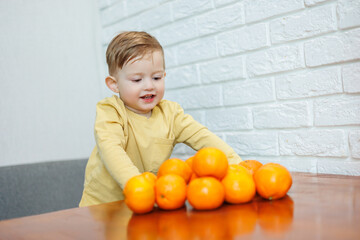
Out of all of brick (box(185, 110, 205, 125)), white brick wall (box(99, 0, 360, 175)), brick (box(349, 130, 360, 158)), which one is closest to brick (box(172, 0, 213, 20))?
white brick wall (box(99, 0, 360, 175))

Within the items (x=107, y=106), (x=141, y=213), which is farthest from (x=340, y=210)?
(x=107, y=106)

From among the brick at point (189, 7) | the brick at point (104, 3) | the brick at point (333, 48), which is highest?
the brick at point (104, 3)

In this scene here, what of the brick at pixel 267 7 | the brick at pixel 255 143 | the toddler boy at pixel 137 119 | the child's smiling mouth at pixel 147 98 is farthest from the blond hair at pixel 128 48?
the brick at pixel 255 143

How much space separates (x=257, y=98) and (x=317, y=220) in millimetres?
824

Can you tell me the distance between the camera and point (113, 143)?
1186 millimetres

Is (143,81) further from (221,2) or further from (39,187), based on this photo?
(39,187)

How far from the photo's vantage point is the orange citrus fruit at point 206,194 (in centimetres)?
81

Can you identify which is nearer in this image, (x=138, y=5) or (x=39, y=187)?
(x=39, y=187)

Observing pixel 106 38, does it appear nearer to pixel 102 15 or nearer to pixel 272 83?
pixel 102 15

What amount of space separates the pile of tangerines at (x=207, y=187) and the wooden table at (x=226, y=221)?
0.07ft

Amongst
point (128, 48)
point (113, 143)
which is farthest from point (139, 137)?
point (128, 48)

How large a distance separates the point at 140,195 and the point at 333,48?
0.84 meters

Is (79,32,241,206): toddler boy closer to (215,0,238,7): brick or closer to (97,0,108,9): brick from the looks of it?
(215,0,238,7): brick

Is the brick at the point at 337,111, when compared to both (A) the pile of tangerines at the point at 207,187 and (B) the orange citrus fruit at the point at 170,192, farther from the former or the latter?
(B) the orange citrus fruit at the point at 170,192
